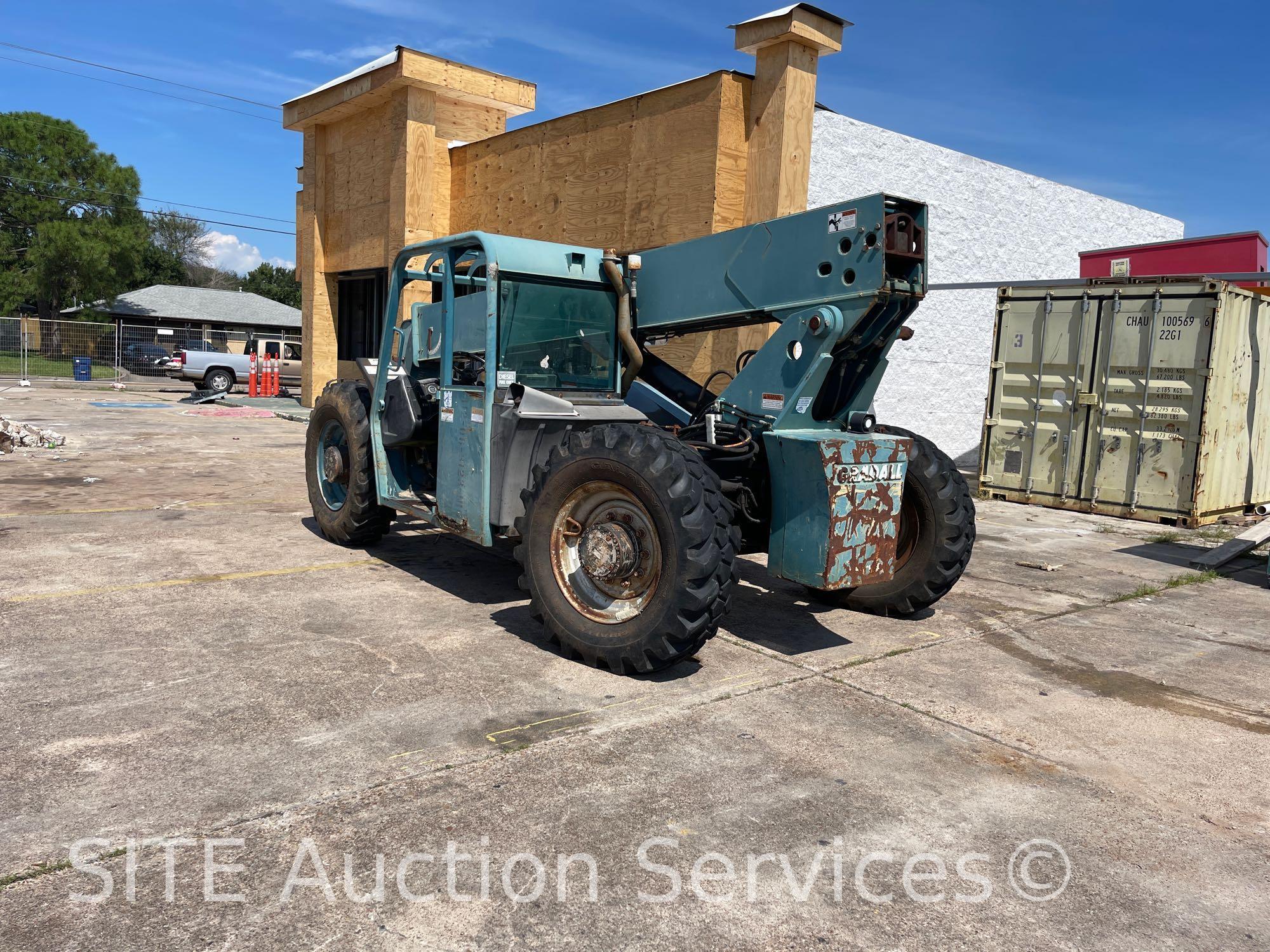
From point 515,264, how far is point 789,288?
5.86 feet

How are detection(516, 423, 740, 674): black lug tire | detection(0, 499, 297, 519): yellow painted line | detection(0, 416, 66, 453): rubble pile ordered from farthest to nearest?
detection(0, 416, 66, 453): rubble pile, detection(0, 499, 297, 519): yellow painted line, detection(516, 423, 740, 674): black lug tire

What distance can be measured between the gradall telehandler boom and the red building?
11296 mm

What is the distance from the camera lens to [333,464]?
7.76 metres

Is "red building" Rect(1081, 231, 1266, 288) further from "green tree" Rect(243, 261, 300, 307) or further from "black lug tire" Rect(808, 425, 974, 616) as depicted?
"green tree" Rect(243, 261, 300, 307)

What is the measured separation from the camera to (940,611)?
6.68 m

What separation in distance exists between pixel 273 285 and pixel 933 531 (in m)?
93.1

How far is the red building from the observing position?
14500mm

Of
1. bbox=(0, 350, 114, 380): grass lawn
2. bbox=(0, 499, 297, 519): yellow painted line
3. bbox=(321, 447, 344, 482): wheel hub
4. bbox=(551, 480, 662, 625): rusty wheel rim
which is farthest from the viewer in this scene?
bbox=(0, 350, 114, 380): grass lawn

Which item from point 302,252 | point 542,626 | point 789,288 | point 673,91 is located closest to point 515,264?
point 789,288

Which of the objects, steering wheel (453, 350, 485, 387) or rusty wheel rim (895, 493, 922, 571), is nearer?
rusty wheel rim (895, 493, 922, 571)

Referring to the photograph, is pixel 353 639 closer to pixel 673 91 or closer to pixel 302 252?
pixel 673 91

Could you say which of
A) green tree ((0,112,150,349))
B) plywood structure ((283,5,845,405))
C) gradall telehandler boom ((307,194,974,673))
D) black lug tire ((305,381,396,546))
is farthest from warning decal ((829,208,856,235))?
green tree ((0,112,150,349))

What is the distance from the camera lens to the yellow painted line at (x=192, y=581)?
588cm

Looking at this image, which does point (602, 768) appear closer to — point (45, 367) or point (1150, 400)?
point (1150, 400)
